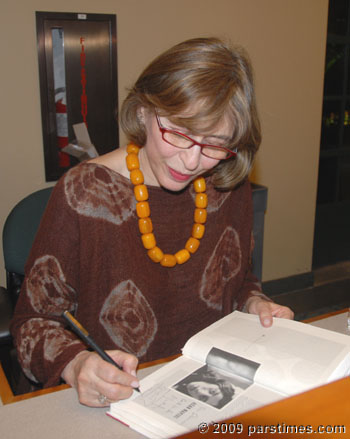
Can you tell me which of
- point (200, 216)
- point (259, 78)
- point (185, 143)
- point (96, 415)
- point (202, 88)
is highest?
point (259, 78)

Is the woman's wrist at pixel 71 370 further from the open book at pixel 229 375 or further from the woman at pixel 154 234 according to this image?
the open book at pixel 229 375

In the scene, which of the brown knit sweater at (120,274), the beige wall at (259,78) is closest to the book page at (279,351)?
the brown knit sweater at (120,274)

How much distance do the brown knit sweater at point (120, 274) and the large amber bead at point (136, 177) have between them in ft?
0.07

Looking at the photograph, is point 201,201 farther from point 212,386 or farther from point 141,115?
point 212,386

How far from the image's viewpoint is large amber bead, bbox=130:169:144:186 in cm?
128

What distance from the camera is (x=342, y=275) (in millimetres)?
3807

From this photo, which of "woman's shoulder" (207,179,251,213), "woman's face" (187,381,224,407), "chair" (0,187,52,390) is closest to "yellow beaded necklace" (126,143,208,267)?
"woman's shoulder" (207,179,251,213)

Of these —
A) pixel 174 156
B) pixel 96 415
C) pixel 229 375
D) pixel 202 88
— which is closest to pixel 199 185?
pixel 174 156

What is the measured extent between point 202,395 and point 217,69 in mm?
→ 707

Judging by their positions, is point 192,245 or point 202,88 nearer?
point 202,88

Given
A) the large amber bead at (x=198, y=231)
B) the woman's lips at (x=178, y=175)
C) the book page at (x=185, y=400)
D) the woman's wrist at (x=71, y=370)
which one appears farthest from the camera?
the large amber bead at (x=198, y=231)

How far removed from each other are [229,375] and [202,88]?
23.9 inches

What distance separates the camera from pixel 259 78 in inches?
120

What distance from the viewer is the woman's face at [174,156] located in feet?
3.68
